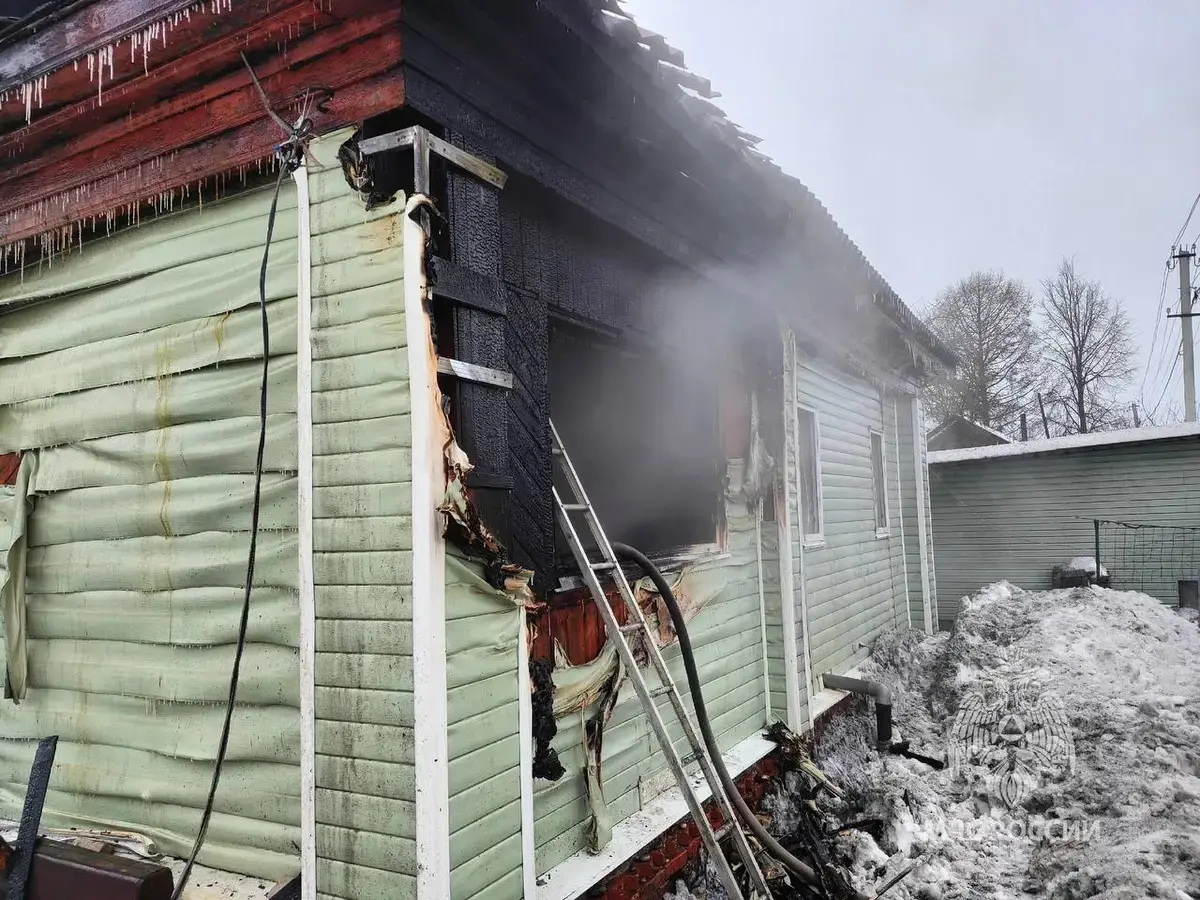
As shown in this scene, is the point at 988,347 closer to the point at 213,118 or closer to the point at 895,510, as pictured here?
the point at 895,510

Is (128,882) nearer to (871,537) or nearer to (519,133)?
(519,133)

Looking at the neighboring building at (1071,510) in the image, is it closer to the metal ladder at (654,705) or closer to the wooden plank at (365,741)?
the metal ladder at (654,705)

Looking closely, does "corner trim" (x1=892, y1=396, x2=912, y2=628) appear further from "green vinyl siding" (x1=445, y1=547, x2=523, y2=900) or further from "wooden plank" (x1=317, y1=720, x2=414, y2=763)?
"wooden plank" (x1=317, y1=720, x2=414, y2=763)

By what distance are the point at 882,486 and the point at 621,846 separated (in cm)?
771

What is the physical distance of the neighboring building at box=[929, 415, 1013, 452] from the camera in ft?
78.6

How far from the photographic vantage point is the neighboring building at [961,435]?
24.0m

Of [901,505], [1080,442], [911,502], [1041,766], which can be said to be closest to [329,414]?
[1041,766]

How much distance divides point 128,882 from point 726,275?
4719 mm

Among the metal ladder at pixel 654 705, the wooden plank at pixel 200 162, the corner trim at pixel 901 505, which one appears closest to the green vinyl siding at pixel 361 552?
the wooden plank at pixel 200 162

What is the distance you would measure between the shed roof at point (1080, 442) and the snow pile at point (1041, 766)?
A: 6.54 metres

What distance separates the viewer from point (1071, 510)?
15.4 meters

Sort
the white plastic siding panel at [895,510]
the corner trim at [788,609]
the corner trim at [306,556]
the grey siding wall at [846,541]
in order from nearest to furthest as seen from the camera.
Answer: the corner trim at [306,556] < the corner trim at [788,609] < the grey siding wall at [846,541] < the white plastic siding panel at [895,510]

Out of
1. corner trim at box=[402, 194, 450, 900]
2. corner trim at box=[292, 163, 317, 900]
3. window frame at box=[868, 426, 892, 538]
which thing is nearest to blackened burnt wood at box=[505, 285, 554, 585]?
corner trim at box=[402, 194, 450, 900]

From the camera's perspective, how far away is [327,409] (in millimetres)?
2861
